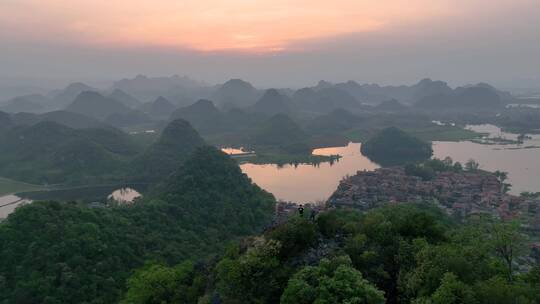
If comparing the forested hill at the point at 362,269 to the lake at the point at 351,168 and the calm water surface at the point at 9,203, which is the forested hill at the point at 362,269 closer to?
the lake at the point at 351,168

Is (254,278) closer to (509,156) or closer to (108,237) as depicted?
(108,237)

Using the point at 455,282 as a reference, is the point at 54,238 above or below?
below

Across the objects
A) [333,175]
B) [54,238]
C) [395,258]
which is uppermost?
[395,258]

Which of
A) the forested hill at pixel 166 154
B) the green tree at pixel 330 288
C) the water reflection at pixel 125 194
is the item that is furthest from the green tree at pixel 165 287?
the forested hill at pixel 166 154

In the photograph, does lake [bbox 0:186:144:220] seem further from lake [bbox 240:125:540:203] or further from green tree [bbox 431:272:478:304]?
green tree [bbox 431:272:478:304]

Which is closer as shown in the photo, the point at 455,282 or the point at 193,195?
the point at 455,282

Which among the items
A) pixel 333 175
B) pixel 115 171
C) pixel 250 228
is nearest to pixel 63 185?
pixel 115 171

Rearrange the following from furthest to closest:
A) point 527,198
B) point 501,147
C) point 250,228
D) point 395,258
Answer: point 501,147
point 527,198
point 250,228
point 395,258

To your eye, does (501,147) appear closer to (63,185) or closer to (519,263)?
(519,263)
